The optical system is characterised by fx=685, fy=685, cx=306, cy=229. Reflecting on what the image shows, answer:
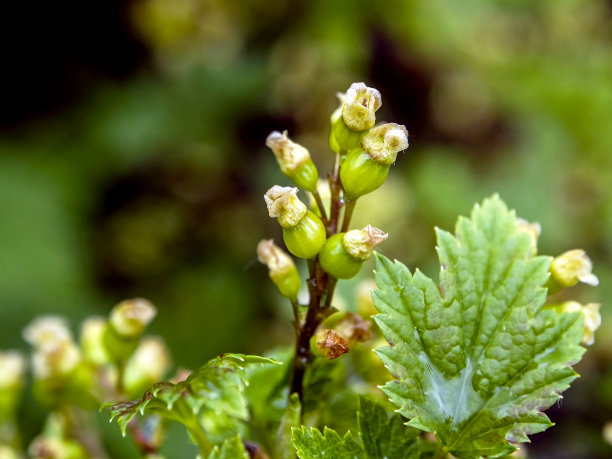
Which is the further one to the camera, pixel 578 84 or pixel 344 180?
pixel 578 84

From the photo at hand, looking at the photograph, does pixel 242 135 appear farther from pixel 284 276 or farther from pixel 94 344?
pixel 284 276

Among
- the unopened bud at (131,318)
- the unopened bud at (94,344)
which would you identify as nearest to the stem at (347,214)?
the unopened bud at (131,318)

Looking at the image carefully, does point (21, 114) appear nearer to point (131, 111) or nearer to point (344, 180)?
point (131, 111)

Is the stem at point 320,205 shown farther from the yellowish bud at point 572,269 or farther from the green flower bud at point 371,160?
the yellowish bud at point 572,269

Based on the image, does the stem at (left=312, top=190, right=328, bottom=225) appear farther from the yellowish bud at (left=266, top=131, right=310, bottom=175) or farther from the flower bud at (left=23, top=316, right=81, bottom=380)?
the flower bud at (left=23, top=316, right=81, bottom=380)

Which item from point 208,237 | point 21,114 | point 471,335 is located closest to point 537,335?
point 471,335
